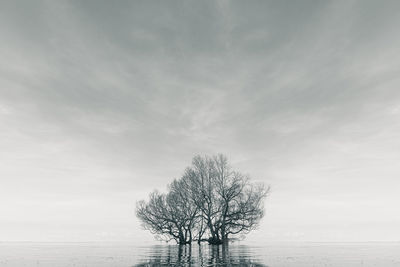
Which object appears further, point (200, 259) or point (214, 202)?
point (214, 202)

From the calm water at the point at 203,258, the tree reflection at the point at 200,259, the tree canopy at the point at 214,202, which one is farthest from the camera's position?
the tree canopy at the point at 214,202

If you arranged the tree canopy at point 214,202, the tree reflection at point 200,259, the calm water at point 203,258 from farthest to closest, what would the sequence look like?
the tree canopy at point 214,202 → the calm water at point 203,258 → the tree reflection at point 200,259

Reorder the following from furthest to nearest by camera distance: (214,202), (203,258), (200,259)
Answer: (214,202) → (203,258) → (200,259)

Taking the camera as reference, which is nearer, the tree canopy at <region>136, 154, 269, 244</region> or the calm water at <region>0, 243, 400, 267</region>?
the calm water at <region>0, 243, 400, 267</region>

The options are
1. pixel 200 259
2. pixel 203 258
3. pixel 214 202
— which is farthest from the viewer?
pixel 214 202

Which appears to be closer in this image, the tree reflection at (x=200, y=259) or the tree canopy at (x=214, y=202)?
the tree reflection at (x=200, y=259)

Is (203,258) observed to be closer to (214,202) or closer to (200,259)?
(200,259)

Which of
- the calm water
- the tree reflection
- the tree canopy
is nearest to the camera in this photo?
the tree reflection

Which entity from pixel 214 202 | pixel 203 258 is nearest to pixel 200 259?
pixel 203 258

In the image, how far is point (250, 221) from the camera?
65812 millimetres

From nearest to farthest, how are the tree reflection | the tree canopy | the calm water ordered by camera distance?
1. the tree reflection
2. the calm water
3. the tree canopy

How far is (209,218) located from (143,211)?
60.9 ft

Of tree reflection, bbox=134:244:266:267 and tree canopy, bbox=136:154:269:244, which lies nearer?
tree reflection, bbox=134:244:266:267

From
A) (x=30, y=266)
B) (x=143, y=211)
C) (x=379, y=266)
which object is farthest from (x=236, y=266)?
(x=143, y=211)
